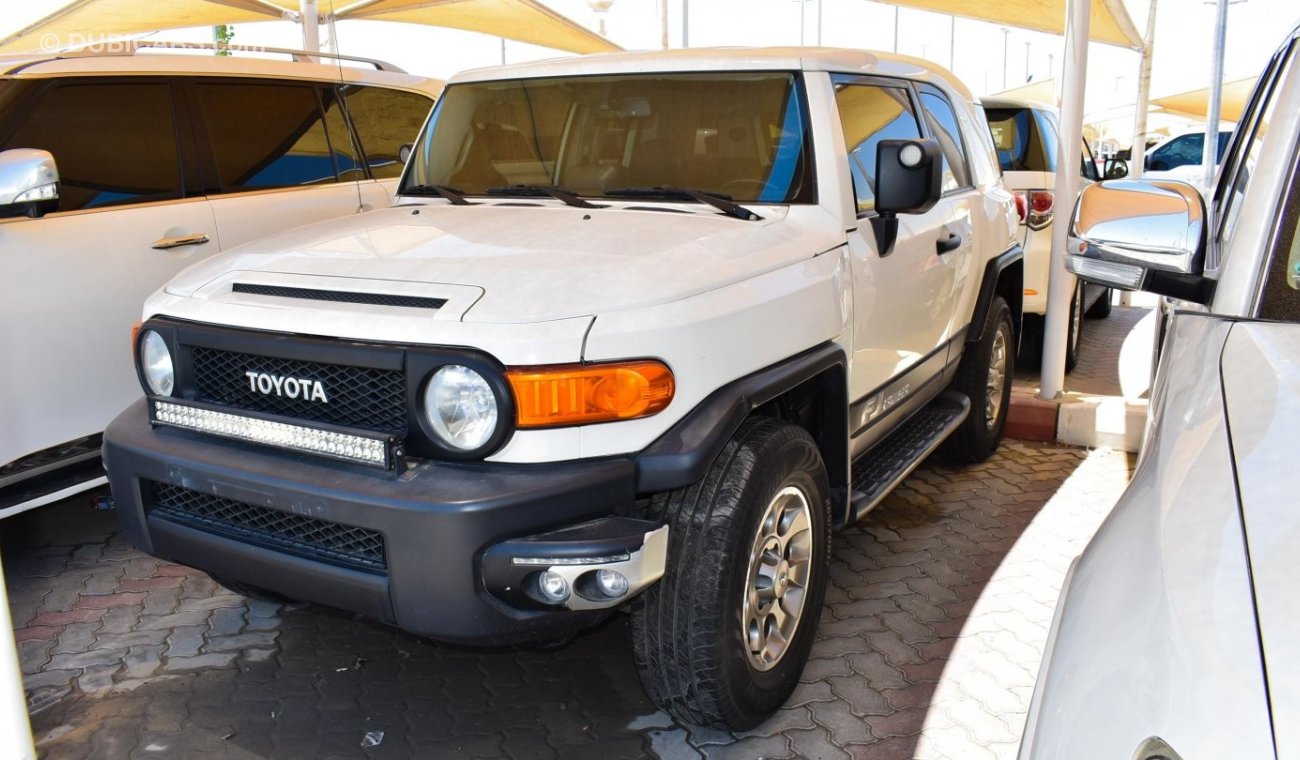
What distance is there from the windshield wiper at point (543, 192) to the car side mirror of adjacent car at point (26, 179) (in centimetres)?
153

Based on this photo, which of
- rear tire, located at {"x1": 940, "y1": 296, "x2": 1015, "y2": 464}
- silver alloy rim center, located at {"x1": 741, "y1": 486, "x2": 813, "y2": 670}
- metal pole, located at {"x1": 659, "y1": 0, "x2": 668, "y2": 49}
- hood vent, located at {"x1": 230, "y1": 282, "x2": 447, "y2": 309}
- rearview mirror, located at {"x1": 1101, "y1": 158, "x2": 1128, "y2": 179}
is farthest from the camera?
metal pole, located at {"x1": 659, "y1": 0, "x2": 668, "y2": 49}

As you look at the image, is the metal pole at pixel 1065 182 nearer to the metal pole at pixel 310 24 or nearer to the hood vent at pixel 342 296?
the hood vent at pixel 342 296

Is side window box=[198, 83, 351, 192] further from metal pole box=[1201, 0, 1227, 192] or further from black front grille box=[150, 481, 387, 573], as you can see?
metal pole box=[1201, 0, 1227, 192]

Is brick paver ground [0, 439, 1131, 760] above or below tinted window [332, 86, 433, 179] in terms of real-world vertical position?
below

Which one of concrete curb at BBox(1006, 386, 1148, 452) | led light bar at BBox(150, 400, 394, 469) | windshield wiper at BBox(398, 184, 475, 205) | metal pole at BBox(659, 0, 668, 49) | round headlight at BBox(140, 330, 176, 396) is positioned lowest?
concrete curb at BBox(1006, 386, 1148, 452)

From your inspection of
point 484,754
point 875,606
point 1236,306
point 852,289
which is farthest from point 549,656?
point 1236,306

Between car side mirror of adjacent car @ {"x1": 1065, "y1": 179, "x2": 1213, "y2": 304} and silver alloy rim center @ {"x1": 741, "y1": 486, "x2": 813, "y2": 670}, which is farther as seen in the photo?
silver alloy rim center @ {"x1": 741, "y1": 486, "x2": 813, "y2": 670}

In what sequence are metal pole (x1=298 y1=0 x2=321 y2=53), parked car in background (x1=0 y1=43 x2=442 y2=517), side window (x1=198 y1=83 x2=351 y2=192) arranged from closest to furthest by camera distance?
1. parked car in background (x1=0 y1=43 x2=442 y2=517)
2. side window (x1=198 y1=83 x2=351 y2=192)
3. metal pole (x1=298 y1=0 x2=321 y2=53)

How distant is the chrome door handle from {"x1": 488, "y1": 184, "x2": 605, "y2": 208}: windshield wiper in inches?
62.4

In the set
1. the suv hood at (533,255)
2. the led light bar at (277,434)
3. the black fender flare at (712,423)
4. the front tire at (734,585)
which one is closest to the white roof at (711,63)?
the suv hood at (533,255)

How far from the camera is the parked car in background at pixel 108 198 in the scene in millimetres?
3924

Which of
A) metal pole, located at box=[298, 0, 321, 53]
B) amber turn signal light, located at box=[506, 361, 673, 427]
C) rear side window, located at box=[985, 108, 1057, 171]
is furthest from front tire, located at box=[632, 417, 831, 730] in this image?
metal pole, located at box=[298, 0, 321, 53]

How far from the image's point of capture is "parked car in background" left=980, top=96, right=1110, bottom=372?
23.8 ft

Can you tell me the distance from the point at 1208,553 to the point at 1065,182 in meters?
5.10
